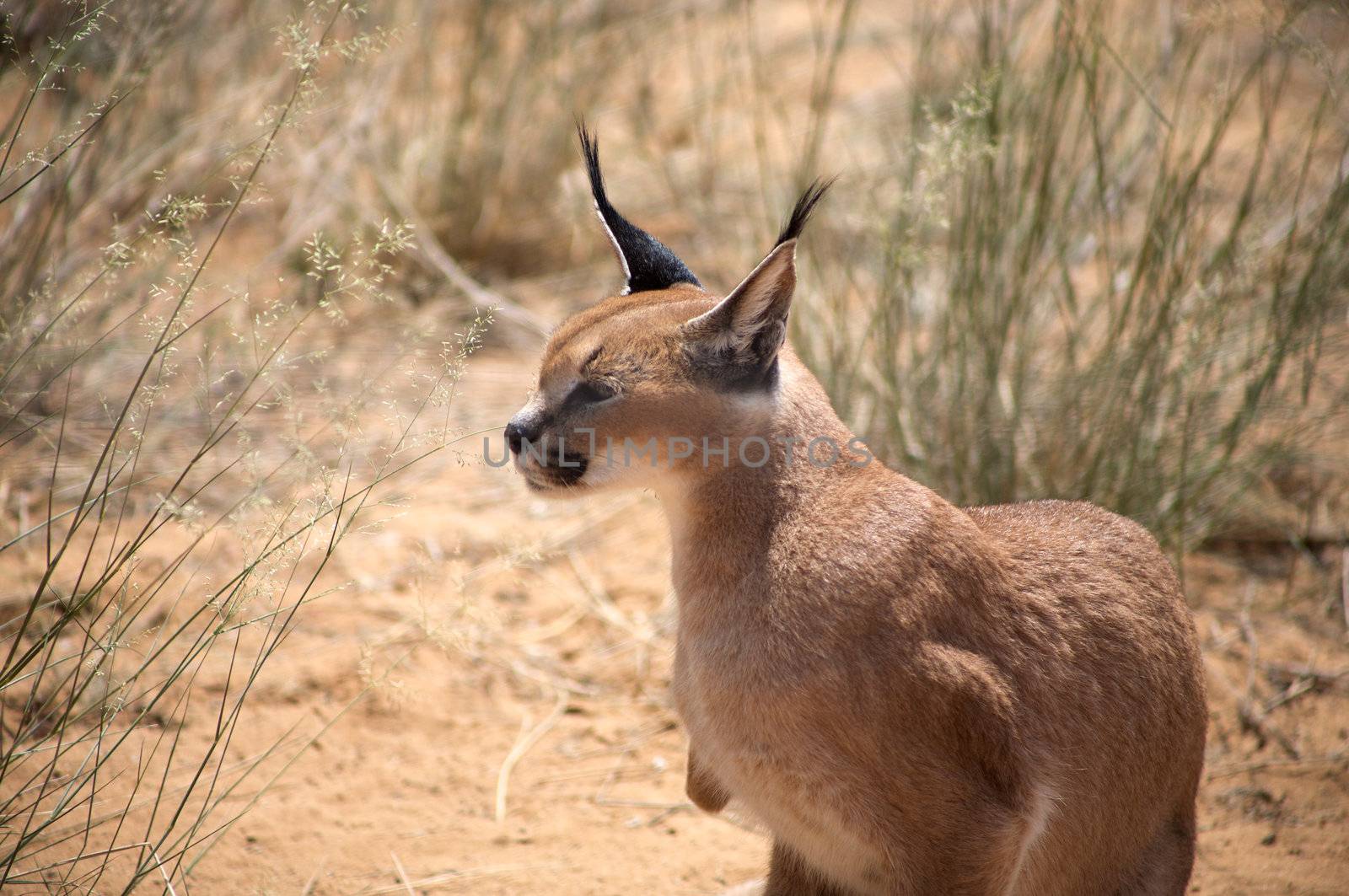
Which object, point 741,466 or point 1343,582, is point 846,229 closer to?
point 1343,582

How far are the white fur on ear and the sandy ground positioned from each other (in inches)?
28.3

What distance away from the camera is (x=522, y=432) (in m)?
2.78

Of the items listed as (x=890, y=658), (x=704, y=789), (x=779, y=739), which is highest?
(x=890, y=658)

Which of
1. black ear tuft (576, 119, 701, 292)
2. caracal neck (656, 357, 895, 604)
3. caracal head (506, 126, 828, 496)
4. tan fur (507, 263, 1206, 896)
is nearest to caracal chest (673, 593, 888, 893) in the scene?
tan fur (507, 263, 1206, 896)

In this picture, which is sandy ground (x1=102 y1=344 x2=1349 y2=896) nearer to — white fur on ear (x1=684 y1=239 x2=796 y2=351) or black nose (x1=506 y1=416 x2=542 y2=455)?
black nose (x1=506 y1=416 x2=542 y2=455)

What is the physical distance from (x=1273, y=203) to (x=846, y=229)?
205 centimetres

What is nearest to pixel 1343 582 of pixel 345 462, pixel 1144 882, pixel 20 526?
pixel 1144 882

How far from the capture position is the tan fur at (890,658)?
259 cm

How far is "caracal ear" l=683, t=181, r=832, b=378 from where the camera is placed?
8.46ft

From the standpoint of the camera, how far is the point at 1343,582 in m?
4.79

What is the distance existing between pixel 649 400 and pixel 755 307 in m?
0.34

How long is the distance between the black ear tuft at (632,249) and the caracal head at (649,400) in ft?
1.20

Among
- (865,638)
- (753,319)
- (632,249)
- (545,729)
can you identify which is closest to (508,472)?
(545,729)

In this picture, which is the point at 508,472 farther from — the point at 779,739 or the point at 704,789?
the point at 779,739
